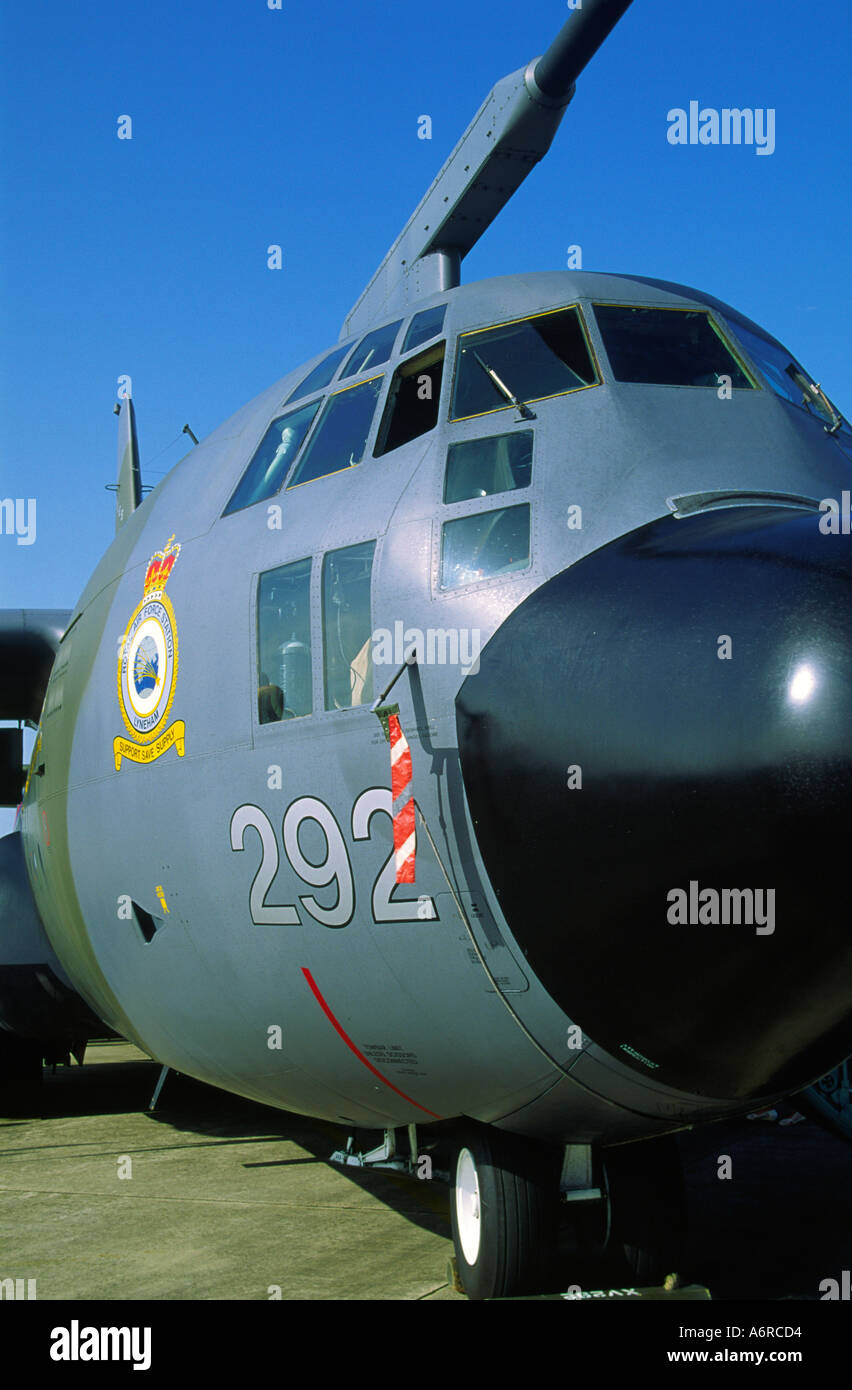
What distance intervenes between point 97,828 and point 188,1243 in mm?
2640

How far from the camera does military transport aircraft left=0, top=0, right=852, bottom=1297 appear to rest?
12.9 ft

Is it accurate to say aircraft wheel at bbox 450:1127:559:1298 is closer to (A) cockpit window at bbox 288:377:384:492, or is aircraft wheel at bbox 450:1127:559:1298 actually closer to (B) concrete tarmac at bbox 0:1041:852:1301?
(B) concrete tarmac at bbox 0:1041:852:1301

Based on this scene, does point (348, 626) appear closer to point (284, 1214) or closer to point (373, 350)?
point (373, 350)

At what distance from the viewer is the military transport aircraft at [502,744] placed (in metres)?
3.92

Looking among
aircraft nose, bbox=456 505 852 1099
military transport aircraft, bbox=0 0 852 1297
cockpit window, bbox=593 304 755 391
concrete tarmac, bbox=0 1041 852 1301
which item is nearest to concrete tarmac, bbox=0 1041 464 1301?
concrete tarmac, bbox=0 1041 852 1301

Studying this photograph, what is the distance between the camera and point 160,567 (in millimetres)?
6945

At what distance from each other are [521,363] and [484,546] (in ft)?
3.80

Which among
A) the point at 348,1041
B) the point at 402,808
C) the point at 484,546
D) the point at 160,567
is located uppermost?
the point at 160,567

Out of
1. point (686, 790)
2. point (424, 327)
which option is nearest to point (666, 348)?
point (424, 327)

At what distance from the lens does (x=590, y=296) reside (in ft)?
19.4

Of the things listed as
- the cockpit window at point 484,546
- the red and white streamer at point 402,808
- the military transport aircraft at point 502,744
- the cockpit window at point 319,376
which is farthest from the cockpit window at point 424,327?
the red and white streamer at point 402,808

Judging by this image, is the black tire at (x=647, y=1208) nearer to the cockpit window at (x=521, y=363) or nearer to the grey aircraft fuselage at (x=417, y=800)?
the grey aircraft fuselage at (x=417, y=800)

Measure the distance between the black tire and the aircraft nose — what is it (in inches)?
51.7
